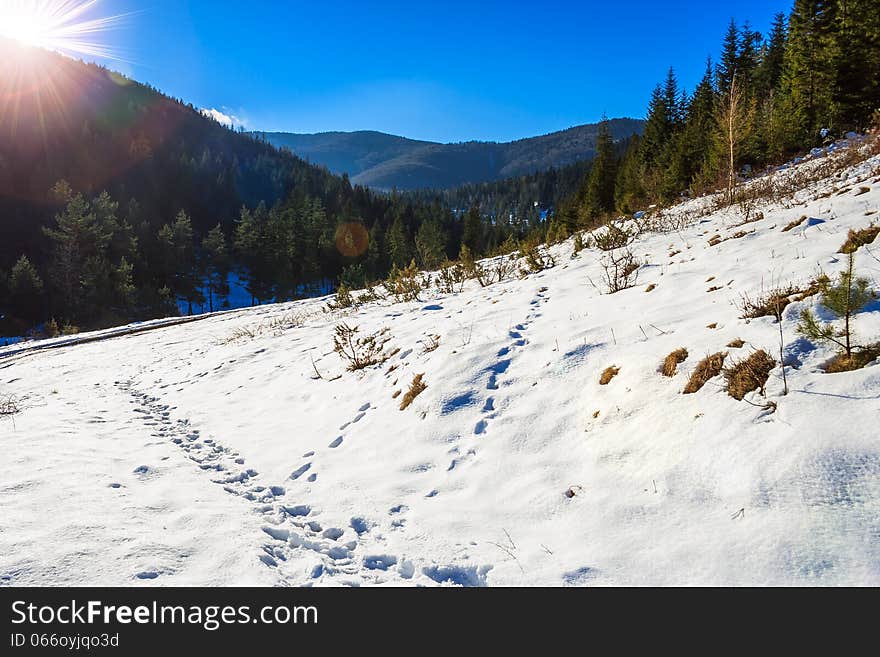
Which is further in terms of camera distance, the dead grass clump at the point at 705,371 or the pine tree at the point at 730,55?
the pine tree at the point at 730,55

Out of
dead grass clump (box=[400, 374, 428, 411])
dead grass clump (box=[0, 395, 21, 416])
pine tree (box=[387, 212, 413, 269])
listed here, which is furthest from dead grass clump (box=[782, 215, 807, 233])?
pine tree (box=[387, 212, 413, 269])

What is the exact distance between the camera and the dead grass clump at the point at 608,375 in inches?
187

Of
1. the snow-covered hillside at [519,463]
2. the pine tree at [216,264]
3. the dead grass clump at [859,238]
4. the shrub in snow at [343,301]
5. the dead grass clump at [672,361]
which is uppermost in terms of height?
the pine tree at [216,264]

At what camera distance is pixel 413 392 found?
6.15 meters

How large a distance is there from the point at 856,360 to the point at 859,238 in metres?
2.97

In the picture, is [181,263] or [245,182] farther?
[245,182]

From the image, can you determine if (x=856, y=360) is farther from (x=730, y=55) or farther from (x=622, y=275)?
(x=730, y=55)

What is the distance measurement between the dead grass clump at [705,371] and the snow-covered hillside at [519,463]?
10 centimetres

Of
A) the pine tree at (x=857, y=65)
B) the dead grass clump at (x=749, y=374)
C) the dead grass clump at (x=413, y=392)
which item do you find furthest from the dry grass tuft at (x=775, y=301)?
the pine tree at (x=857, y=65)

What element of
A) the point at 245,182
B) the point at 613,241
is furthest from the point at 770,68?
the point at 245,182

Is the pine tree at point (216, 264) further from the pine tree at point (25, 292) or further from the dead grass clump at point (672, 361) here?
the dead grass clump at point (672, 361)

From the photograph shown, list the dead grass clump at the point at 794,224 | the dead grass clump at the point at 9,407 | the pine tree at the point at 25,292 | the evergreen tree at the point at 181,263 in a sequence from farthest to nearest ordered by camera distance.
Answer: the evergreen tree at the point at 181,263 → the pine tree at the point at 25,292 → the dead grass clump at the point at 9,407 → the dead grass clump at the point at 794,224

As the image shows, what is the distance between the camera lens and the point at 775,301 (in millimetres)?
4488
